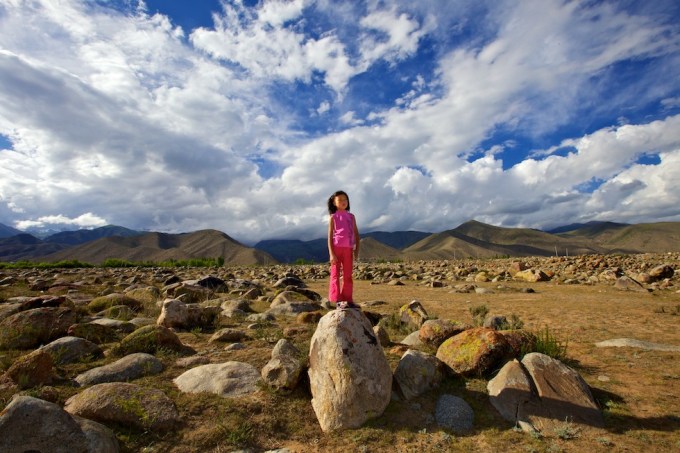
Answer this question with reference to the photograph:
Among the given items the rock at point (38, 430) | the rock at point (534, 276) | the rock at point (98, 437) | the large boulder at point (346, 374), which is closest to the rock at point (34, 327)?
the rock at point (38, 430)

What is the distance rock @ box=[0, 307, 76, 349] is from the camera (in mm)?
7922

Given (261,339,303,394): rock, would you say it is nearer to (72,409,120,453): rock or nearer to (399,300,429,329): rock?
(72,409,120,453): rock

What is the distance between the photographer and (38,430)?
4.12 metres

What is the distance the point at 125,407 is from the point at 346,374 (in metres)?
3.09

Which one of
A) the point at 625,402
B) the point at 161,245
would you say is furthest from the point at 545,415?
the point at 161,245

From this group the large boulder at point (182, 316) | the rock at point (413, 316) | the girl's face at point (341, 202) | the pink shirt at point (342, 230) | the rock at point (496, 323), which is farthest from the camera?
the rock at point (413, 316)

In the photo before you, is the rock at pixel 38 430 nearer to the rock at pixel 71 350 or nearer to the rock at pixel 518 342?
the rock at pixel 71 350

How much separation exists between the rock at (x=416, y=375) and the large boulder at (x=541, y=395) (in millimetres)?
934

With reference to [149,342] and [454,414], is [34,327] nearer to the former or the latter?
[149,342]

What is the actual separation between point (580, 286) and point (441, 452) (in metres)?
21.6

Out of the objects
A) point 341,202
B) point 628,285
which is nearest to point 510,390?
point 341,202

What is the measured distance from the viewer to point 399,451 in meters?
4.91

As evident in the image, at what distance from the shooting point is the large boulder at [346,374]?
17.9 ft

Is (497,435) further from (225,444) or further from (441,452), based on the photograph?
(225,444)
